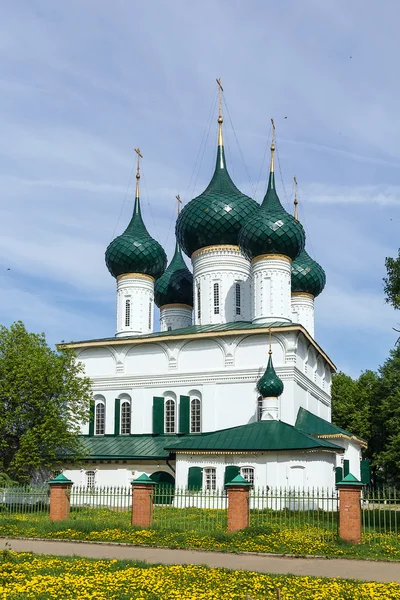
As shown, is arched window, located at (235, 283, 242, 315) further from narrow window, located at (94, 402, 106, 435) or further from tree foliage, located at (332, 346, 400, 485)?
tree foliage, located at (332, 346, 400, 485)

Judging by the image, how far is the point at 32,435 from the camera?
68.2 feet

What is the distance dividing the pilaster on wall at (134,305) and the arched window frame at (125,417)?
13.7 feet

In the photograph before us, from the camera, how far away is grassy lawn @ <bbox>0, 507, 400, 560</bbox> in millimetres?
12516

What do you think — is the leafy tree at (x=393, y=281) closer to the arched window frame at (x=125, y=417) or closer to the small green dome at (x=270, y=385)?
the small green dome at (x=270, y=385)

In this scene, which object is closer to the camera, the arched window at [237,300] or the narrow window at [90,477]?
the narrow window at [90,477]

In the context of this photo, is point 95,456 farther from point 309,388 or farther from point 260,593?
point 260,593

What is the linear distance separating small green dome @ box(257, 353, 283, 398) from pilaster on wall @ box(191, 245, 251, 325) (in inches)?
217

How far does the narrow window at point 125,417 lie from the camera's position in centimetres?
2841

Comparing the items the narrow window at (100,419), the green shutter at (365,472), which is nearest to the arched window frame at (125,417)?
the narrow window at (100,419)

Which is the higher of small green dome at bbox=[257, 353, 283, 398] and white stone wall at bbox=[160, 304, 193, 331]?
white stone wall at bbox=[160, 304, 193, 331]

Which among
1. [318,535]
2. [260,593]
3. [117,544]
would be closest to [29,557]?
[117,544]

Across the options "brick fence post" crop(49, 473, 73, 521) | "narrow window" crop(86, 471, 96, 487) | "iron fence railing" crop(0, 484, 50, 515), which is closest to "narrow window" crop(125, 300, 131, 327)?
"narrow window" crop(86, 471, 96, 487)

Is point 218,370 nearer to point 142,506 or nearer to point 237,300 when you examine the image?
point 237,300

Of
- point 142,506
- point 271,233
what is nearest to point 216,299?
point 271,233
